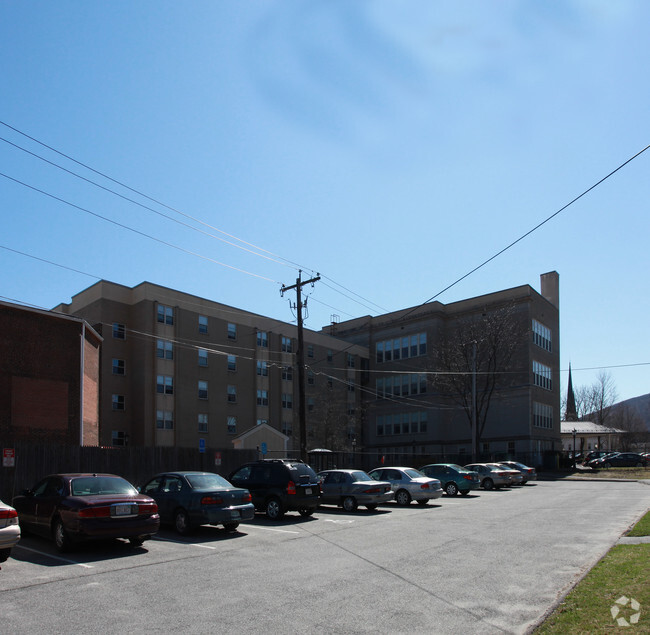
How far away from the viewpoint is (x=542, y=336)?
189ft

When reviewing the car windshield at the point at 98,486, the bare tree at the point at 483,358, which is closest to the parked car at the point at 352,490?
the car windshield at the point at 98,486

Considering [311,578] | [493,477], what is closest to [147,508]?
[311,578]

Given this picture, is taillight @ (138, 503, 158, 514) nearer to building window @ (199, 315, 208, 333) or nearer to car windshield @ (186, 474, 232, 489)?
car windshield @ (186, 474, 232, 489)

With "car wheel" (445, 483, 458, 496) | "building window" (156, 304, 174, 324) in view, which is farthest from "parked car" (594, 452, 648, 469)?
"building window" (156, 304, 174, 324)

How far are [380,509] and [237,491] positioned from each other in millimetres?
8248

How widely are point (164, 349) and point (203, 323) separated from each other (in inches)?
171

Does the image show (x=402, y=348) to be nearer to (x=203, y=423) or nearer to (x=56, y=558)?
(x=203, y=423)

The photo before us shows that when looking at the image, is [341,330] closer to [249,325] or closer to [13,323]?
[249,325]

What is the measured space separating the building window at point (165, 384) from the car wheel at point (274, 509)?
91.7 feet

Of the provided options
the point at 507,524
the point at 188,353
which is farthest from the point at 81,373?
the point at 188,353

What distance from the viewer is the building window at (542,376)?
181ft

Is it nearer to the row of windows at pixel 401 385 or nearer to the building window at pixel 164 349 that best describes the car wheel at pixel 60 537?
the building window at pixel 164 349

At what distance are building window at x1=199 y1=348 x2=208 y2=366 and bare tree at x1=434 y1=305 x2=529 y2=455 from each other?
18.6 metres

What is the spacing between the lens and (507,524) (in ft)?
52.7
